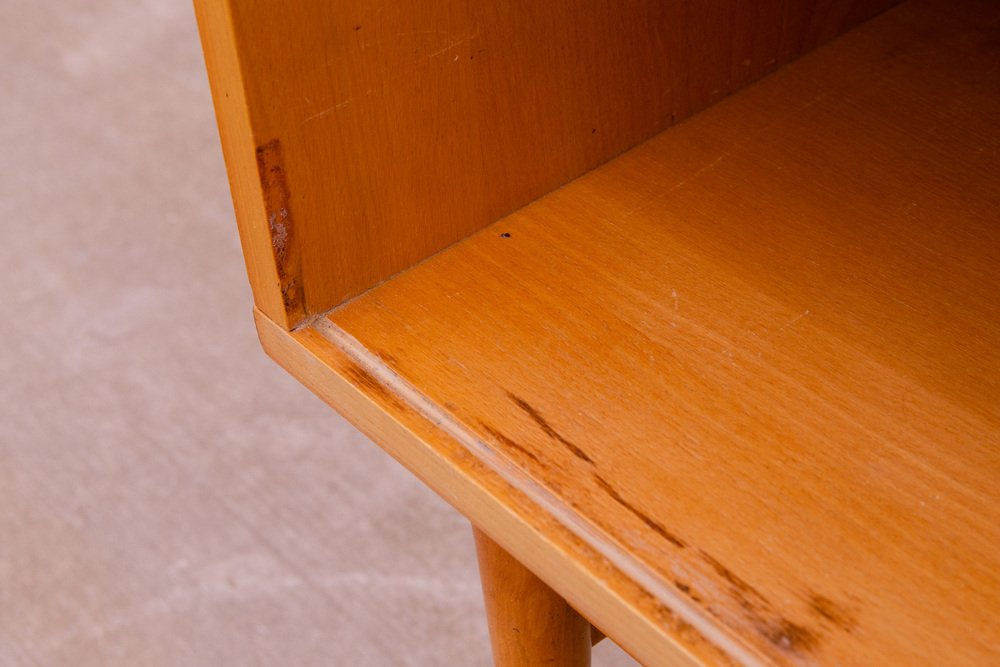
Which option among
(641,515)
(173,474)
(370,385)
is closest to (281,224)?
(370,385)

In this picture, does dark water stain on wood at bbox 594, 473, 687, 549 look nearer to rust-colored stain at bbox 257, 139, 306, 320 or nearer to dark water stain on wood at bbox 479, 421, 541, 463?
dark water stain on wood at bbox 479, 421, 541, 463

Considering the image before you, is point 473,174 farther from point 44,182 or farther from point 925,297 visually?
point 44,182

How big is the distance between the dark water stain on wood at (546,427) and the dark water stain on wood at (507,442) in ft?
0.04

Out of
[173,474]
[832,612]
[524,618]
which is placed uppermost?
[832,612]

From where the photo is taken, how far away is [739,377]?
461 millimetres

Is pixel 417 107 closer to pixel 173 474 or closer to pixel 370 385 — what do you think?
pixel 370 385

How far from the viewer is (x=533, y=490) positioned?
42cm

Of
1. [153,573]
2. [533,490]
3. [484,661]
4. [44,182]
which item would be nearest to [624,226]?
[533,490]

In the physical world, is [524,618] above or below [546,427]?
below

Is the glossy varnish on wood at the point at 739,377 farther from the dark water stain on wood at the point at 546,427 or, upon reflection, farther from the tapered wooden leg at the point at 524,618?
the tapered wooden leg at the point at 524,618

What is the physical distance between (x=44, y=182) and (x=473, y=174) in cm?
123

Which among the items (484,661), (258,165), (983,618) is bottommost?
(484,661)

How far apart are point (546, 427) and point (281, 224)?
0.41 ft

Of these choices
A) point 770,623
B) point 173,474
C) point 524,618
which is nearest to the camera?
point 770,623
